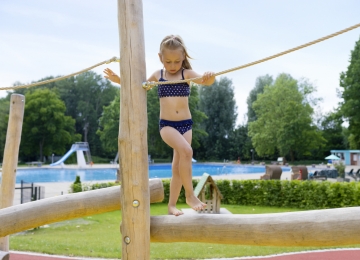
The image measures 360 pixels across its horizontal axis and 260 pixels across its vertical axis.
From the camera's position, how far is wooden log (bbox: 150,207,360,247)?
2.47 meters

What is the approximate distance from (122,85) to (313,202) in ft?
39.4

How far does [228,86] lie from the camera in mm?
43406

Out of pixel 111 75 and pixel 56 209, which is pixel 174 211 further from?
pixel 111 75

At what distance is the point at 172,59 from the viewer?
10.5ft

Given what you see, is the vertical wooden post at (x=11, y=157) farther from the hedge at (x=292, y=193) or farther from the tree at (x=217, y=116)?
the tree at (x=217, y=116)

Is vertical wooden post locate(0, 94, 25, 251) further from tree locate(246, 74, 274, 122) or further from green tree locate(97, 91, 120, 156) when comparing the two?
tree locate(246, 74, 274, 122)

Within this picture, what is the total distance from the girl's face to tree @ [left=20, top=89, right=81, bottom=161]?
1508 inches

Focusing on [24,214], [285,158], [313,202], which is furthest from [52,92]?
[24,214]

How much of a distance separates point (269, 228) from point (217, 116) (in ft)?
134

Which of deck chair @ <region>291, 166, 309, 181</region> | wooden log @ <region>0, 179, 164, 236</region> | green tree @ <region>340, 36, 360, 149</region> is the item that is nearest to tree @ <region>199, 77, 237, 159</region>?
green tree @ <region>340, 36, 360, 149</region>

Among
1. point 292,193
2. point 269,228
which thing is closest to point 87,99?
point 292,193

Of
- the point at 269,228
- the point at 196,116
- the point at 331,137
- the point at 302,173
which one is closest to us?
the point at 269,228

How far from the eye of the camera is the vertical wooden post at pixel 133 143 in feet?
9.30

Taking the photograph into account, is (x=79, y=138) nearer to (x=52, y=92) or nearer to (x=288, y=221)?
(x=52, y=92)
